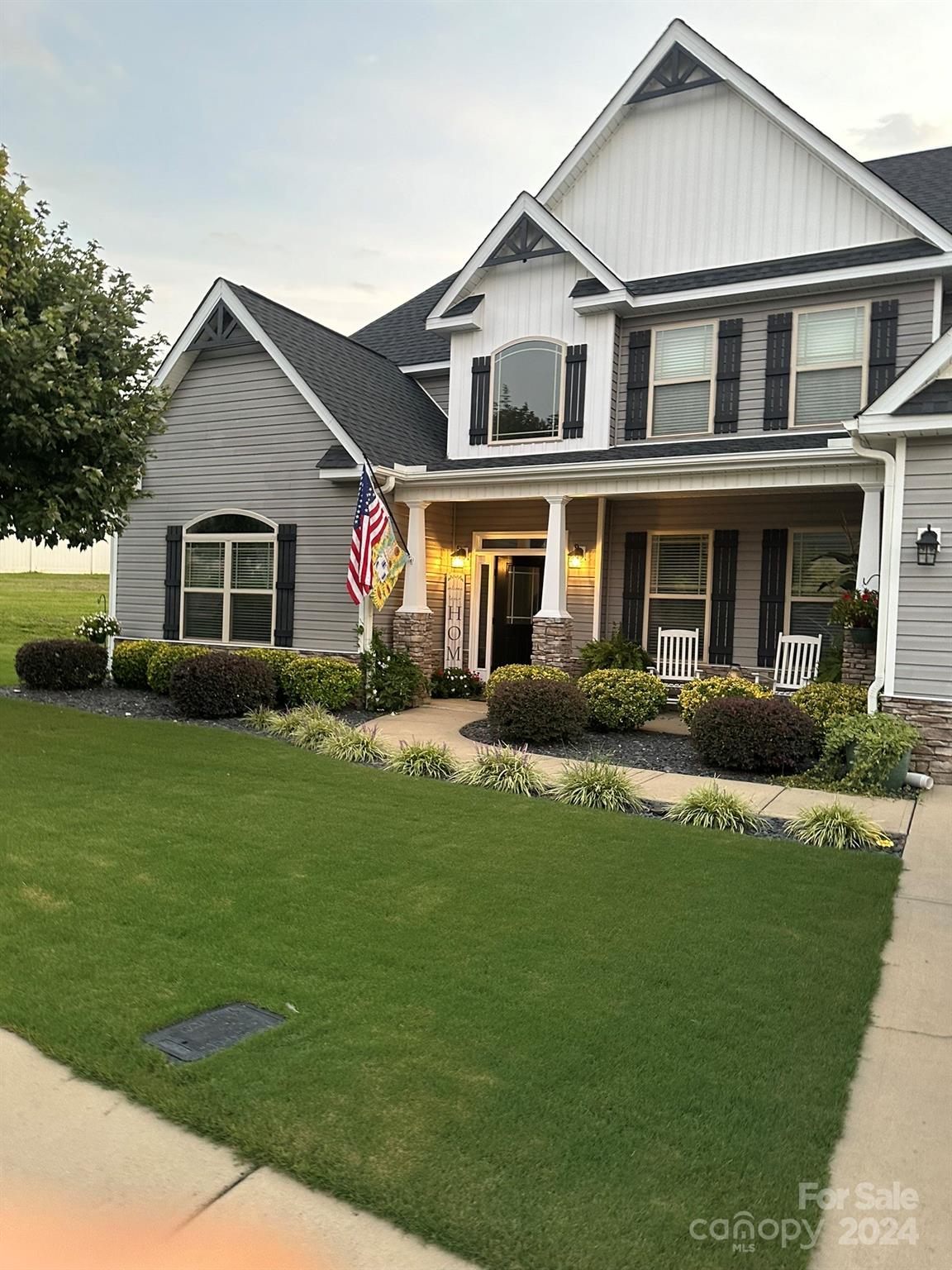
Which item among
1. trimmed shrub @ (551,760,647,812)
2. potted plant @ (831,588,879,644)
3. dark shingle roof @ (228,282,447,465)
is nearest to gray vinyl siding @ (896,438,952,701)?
potted plant @ (831,588,879,644)

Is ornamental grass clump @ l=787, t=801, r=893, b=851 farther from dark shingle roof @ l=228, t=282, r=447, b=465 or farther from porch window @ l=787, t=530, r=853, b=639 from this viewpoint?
dark shingle roof @ l=228, t=282, r=447, b=465

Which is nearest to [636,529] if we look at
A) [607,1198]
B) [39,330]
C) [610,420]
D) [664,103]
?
[610,420]

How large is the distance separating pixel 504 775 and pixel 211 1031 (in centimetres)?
504

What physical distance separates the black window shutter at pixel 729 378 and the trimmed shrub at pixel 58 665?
10.5 m

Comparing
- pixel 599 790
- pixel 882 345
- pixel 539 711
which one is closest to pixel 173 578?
pixel 539 711

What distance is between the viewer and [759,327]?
40.8 feet

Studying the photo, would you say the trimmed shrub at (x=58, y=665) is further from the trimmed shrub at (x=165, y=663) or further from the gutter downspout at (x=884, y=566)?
the gutter downspout at (x=884, y=566)

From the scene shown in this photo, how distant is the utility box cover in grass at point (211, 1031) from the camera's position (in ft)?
10.9

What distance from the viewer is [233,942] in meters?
4.37

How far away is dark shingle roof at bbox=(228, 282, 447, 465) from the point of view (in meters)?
13.4

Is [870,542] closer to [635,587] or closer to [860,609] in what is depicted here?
[860,609]

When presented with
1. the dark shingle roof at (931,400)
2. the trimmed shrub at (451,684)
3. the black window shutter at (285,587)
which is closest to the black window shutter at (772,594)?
the dark shingle roof at (931,400)

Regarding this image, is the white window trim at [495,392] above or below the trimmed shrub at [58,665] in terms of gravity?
above

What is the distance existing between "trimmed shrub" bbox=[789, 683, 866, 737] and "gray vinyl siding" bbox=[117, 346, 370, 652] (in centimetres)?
644
